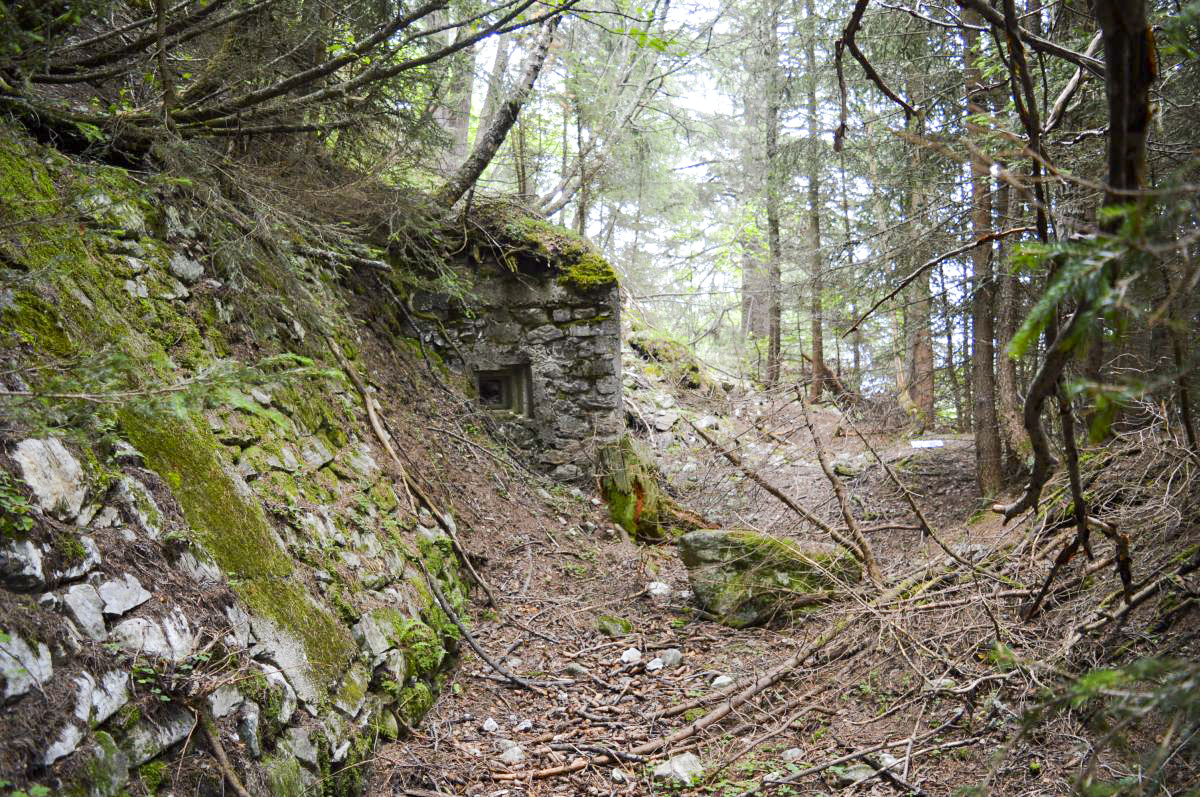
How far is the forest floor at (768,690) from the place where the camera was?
9.32ft

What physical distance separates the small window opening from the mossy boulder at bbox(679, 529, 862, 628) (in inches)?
121

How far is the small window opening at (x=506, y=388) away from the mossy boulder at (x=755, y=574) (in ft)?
10.1

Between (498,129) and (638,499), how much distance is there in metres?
4.04

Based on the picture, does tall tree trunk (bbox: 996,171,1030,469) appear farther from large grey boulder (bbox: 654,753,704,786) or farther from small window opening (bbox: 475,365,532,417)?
large grey boulder (bbox: 654,753,704,786)

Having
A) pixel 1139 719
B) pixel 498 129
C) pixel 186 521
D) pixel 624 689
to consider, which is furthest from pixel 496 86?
pixel 1139 719

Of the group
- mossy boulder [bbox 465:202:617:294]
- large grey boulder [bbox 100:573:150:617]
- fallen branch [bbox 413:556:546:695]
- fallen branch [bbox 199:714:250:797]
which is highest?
mossy boulder [bbox 465:202:617:294]

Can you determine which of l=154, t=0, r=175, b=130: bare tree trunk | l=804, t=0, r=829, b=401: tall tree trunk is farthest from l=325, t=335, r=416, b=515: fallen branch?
l=804, t=0, r=829, b=401: tall tree trunk

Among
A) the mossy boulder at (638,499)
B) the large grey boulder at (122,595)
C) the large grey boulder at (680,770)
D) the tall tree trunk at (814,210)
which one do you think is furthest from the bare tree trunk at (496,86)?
the large grey boulder at (680,770)

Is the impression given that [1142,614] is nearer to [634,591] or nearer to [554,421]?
[634,591]

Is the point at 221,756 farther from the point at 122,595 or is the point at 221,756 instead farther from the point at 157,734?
the point at 122,595

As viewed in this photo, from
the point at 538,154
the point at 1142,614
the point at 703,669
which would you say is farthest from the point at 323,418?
the point at 538,154

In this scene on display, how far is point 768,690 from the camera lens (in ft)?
12.6

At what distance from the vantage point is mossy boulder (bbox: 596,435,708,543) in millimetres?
7297

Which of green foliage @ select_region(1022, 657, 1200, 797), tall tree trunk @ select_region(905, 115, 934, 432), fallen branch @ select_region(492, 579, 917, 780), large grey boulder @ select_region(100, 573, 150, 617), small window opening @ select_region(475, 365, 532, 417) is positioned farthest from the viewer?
small window opening @ select_region(475, 365, 532, 417)
